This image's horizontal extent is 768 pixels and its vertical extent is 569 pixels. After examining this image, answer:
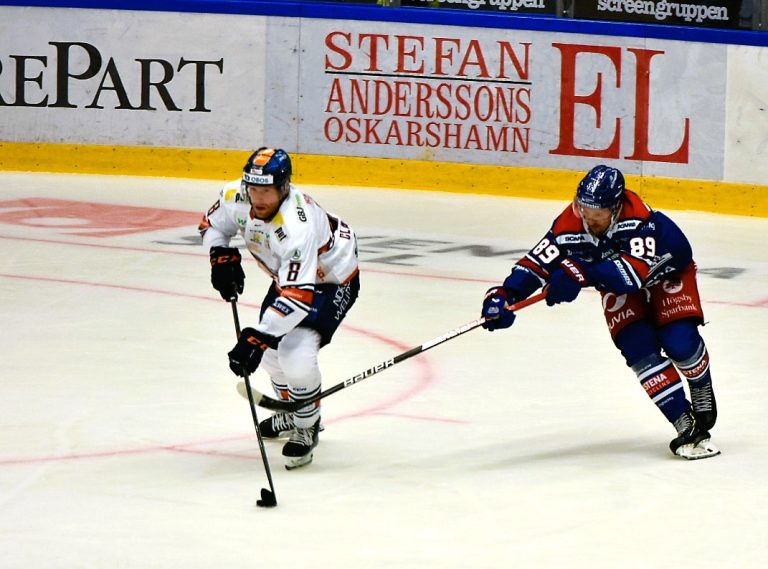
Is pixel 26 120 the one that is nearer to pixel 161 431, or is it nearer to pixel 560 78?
pixel 560 78

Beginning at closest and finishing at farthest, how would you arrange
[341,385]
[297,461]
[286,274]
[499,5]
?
[286,274]
[297,461]
[341,385]
[499,5]

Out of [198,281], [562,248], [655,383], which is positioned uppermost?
[562,248]

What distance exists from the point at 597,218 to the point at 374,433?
121 cm

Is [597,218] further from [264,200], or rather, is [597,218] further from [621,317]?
[264,200]

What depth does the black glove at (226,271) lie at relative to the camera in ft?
18.1

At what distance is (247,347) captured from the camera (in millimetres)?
5016

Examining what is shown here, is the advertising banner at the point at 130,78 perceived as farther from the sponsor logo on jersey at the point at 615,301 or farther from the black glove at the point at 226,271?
the sponsor logo on jersey at the point at 615,301

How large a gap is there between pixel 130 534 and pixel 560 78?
8083 millimetres

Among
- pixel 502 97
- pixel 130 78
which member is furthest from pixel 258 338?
pixel 130 78

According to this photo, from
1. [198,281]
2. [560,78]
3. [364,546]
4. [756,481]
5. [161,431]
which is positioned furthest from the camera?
[560,78]

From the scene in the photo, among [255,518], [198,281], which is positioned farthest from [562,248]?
[198,281]

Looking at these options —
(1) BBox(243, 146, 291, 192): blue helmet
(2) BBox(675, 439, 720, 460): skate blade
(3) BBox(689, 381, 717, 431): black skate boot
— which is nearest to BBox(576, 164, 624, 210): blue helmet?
(3) BBox(689, 381, 717, 431): black skate boot

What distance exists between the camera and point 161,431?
19.0 ft

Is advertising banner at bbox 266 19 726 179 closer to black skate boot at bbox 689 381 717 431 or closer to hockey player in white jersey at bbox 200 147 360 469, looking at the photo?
black skate boot at bbox 689 381 717 431
